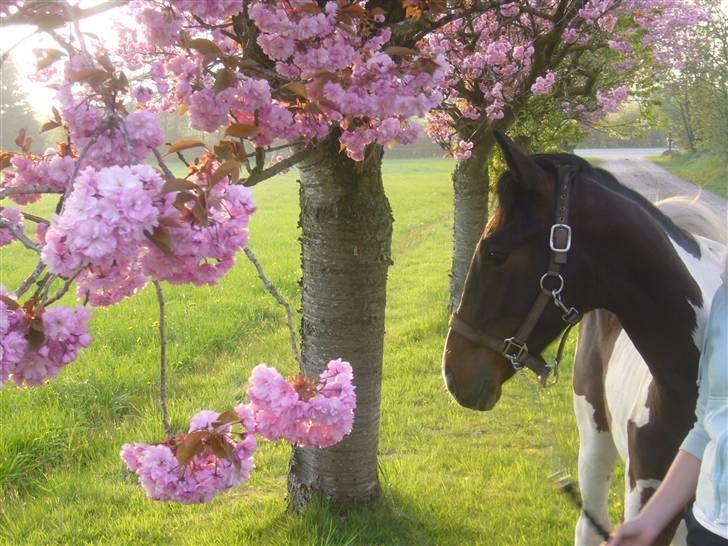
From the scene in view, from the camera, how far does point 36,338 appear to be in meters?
1.43

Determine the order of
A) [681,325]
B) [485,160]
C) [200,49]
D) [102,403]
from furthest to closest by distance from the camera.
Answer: [485,160] < [102,403] < [681,325] < [200,49]

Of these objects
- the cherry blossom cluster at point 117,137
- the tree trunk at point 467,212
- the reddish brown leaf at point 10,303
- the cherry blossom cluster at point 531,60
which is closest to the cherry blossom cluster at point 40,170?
the cherry blossom cluster at point 117,137

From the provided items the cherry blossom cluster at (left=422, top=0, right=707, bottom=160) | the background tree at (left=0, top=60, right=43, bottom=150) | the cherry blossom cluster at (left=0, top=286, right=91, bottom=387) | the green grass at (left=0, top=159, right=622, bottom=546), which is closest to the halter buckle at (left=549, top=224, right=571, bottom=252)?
the cherry blossom cluster at (left=0, top=286, right=91, bottom=387)

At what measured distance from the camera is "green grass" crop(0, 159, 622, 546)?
3.66 metres

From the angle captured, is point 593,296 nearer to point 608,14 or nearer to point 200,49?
point 200,49

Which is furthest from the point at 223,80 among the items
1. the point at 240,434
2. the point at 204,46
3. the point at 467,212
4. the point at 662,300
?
the point at 467,212

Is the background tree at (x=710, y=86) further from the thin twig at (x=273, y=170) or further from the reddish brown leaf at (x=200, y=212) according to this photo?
the reddish brown leaf at (x=200, y=212)

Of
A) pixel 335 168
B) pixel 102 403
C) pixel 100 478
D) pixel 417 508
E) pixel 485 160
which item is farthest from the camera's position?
pixel 485 160

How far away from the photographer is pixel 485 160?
736 centimetres

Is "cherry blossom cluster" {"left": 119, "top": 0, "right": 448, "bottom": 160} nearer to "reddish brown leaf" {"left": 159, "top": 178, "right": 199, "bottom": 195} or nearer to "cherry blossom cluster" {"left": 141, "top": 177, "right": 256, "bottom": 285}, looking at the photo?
"cherry blossom cluster" {"left": 141, "top": 177, "right": 256, "bottom": 285}

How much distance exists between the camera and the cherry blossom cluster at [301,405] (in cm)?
174

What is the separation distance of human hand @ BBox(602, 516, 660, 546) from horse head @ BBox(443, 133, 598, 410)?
704 millimetres

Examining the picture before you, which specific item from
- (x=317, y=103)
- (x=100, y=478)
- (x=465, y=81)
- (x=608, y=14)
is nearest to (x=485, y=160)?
(x=465, y=81)

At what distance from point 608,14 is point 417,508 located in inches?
183
